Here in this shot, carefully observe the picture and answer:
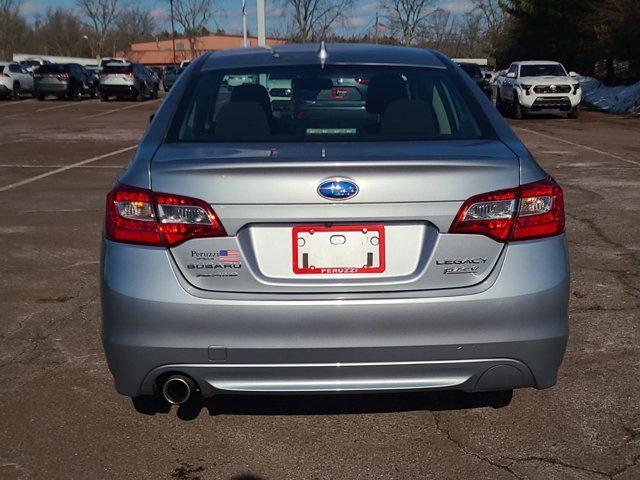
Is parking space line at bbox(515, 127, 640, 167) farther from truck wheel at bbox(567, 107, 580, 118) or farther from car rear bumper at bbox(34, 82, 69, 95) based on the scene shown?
car rear bumper at bbox(34, 82, 69, 95)

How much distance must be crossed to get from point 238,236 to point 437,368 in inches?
34.6

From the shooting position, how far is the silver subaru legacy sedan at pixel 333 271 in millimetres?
2811

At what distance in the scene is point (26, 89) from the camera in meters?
36.1

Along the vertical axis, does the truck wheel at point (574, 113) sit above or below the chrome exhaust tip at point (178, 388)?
below

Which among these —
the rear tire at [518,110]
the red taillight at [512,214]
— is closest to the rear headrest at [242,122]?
the red taillight at [512,214]

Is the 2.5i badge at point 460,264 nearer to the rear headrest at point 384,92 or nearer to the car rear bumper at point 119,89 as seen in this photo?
the rear headrest at point 384,92

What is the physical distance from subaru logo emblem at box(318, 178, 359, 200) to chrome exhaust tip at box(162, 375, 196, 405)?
88cm

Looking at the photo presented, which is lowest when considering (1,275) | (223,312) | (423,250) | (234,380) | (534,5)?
(1,275)

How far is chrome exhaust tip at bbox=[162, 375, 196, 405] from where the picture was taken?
2.97 meters

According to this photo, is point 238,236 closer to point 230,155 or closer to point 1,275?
point 230,155

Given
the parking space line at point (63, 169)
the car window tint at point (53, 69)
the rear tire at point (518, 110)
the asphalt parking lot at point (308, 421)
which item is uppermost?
the car window tint at point (53, 69)

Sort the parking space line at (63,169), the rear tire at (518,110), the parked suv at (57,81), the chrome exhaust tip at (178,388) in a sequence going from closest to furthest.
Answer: the chrome exhaust tip at (178,388) → the parking space line at (63,169) → the rear tire at (518,110) → the parked suv at (57,81)

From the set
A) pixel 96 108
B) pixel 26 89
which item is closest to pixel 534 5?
pixel 96 108

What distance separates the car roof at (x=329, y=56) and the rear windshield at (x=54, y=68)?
3341cm
